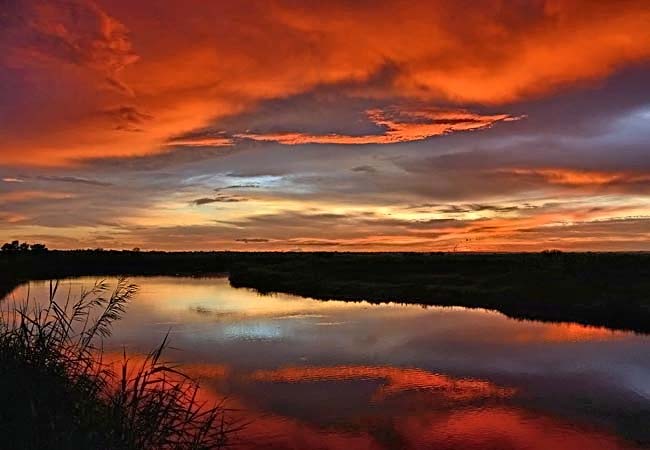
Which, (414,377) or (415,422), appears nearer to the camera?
(415,422)

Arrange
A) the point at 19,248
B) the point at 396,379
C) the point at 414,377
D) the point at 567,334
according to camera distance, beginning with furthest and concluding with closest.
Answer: the point at 19,248, the point at 567,334, the point at 414,377, the point at 396,379

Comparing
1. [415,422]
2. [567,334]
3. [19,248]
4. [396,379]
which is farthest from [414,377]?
[19,248]

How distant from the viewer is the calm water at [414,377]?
1441 cm

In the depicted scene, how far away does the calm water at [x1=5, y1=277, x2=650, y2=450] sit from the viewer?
1441cm

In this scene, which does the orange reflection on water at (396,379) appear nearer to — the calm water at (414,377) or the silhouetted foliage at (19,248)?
the calm water at (414,377)

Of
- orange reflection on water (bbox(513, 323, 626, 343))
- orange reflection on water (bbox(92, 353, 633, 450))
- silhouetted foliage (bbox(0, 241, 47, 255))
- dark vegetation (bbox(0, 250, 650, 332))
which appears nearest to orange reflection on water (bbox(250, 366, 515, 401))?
orange reflection on water (bbox(92, 353, 633, 450))

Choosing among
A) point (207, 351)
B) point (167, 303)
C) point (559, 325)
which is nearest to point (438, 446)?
point (207, 351)

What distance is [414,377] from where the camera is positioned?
20.1m

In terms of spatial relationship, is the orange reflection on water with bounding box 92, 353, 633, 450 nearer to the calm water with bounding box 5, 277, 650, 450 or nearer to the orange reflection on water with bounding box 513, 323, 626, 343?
the calm water with bounding box 5, 277, 650, 450

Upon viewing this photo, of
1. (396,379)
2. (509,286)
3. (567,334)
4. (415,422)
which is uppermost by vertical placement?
(509,286)

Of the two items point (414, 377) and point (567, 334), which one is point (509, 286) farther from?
point (414, 377)

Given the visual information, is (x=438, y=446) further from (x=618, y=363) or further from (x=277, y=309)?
(x=277, y=309)

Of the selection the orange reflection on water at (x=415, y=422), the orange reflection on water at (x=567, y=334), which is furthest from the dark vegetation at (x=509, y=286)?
the orange reflection on water at (x=415, y=422)

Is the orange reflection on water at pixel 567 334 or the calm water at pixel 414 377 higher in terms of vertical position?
the orange reflection on water at pixel 567 334
